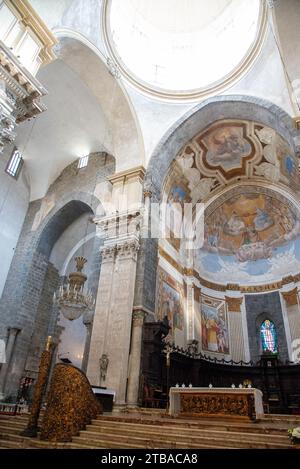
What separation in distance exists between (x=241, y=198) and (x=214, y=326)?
6709 mm

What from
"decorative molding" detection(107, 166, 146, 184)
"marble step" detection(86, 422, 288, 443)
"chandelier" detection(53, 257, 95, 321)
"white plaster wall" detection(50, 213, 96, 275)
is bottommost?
"marble step" detection(86, 422, 288, 443)

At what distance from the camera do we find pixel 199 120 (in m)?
12.9

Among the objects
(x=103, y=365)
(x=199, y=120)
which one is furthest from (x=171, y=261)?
(x=199, y=120)

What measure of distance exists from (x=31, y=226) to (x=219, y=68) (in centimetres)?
1110

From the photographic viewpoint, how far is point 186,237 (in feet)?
49.9

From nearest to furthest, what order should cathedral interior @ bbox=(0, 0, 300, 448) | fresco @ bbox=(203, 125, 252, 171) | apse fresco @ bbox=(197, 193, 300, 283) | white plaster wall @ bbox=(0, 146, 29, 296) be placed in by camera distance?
cathedral interior @ bbox=(0, 0, 300, 448) < fresco @ bbox=(203, 125, 252, 171) < white plaster wall @ bbox=(0, 146, 29, 296) < apse fresco @ bbox=(197, 193, 300, 283)

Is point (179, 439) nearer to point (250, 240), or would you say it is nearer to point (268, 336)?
point (268, 336)

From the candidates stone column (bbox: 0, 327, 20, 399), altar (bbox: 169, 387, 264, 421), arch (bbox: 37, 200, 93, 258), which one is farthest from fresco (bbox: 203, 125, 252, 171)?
stone column (bbox: 0, 327, 20, 399)

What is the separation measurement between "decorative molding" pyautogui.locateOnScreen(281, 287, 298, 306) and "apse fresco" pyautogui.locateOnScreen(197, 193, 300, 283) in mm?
929

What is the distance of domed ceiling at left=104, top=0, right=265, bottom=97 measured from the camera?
12633 millimetres

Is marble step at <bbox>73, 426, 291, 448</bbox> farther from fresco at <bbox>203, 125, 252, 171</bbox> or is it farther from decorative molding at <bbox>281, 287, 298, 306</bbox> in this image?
fresco at <bbox>203, 125, 252, 171</bbox>
